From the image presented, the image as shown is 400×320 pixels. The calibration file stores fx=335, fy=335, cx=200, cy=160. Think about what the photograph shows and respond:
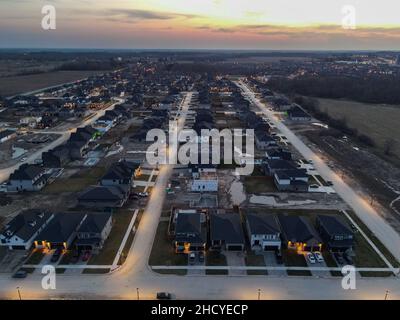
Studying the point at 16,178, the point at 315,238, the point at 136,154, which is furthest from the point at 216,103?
the point at 315,238

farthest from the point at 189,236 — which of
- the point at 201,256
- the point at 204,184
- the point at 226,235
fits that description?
the point at 204,184

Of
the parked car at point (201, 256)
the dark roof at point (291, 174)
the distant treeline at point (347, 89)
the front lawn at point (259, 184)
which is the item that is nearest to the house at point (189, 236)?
the parked car at point (201, 256)

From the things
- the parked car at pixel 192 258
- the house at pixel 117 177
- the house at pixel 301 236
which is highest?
the house at pixel 117 177

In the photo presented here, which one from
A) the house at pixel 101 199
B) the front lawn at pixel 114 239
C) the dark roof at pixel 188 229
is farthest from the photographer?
the house at pixel 101 199

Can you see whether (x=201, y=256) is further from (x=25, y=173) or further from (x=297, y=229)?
(x=25, y=173)

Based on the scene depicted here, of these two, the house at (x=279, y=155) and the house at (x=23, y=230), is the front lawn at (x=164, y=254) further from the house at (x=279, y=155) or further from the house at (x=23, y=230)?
the house at (x=279, y=155)
